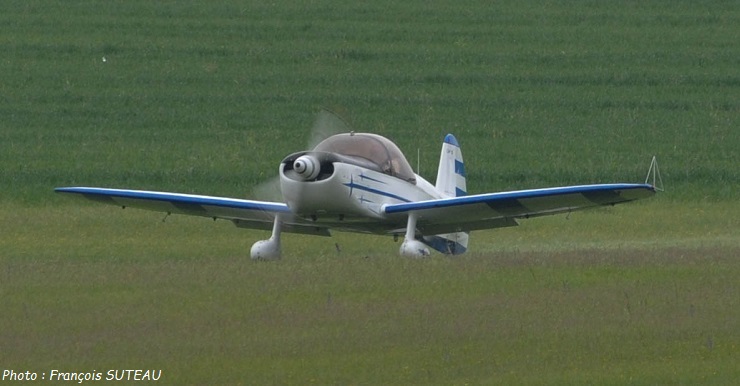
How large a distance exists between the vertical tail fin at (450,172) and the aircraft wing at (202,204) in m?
2.22

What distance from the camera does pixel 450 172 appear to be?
19.5 m

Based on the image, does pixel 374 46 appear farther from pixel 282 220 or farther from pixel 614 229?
pixel 282 220

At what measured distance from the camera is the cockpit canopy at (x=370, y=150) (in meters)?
16.5

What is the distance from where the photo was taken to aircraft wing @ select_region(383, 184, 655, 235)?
15594mm

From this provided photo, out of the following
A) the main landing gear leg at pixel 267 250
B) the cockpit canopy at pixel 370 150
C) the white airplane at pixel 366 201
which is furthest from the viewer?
the cockpit canopy at pixel 370 150

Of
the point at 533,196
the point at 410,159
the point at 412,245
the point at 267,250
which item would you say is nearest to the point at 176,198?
the point at 267,250

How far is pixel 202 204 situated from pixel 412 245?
2821mm

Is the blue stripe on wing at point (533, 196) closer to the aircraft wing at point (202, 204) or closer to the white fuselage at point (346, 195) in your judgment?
the white fuselage at point (346, 195)

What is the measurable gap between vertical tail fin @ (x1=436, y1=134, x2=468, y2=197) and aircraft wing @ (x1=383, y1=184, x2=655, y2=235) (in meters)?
1.96

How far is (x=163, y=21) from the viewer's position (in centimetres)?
4231

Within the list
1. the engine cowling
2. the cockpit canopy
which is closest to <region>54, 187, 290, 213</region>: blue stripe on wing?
the cockpit canopy

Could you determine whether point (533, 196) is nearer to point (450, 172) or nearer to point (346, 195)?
point (346, 195)

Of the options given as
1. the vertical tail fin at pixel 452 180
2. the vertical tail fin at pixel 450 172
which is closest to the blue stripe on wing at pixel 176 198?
the vertical tail fin at pixel 452 180

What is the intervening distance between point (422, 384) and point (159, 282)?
4284 mm
